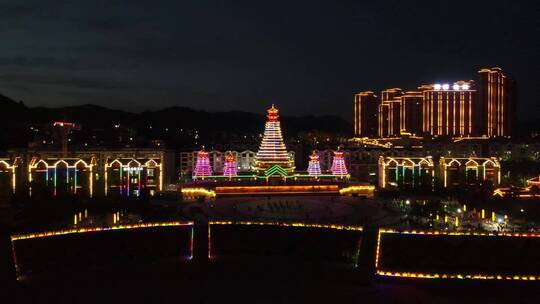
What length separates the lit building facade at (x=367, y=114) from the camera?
3487 inches

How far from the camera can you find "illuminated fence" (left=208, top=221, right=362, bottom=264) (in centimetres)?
1584

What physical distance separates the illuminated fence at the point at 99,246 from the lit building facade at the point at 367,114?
74688 mm

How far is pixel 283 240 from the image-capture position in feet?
53.7

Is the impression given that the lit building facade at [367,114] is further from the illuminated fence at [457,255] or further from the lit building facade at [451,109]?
the illuminated fence at [457,255]

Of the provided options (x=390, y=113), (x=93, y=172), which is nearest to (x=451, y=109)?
(x=390, y=113)

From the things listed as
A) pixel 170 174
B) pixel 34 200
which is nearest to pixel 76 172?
pixel 34 200

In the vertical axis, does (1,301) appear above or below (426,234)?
below

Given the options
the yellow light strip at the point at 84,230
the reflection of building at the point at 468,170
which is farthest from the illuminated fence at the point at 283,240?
the reflection of building at the point at 468,170

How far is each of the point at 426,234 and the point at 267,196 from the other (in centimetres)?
1421

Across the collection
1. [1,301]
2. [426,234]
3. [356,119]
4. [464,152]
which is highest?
[356,119]

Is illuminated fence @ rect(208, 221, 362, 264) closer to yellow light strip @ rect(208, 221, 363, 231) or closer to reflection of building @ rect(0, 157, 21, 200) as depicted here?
yellow light strip @ rect(208, 221, 363, 231)

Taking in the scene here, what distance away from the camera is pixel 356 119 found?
89.5m

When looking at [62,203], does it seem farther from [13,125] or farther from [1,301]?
[13,125]

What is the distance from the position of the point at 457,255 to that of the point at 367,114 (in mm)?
75663
